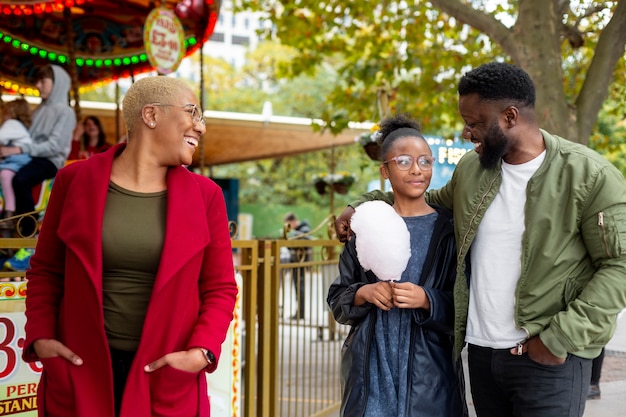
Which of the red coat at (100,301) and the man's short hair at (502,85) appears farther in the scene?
the man's short hair at (502,85)

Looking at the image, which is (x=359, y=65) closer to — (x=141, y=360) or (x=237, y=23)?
(x=141, y=360)

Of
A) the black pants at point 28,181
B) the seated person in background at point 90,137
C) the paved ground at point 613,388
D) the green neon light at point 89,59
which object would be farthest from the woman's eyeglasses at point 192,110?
the green neon light at point 89,59

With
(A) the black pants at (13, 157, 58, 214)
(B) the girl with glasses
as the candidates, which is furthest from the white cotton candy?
→ (A) the black pants at (13, 157, 58, 214)

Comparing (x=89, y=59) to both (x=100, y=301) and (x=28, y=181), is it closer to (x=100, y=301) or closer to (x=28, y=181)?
(x=28, y=181)

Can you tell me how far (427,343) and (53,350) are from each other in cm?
158

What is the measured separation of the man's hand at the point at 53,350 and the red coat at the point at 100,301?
0.02 metres

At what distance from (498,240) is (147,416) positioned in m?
1.55

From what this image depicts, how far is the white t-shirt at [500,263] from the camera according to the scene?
2.86 metres

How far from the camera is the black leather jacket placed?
306cm

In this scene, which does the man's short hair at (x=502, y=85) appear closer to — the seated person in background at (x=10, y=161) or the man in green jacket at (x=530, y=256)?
the man in green jacket at (x=530, y=256)

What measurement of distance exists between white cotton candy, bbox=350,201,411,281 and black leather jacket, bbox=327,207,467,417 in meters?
0.11

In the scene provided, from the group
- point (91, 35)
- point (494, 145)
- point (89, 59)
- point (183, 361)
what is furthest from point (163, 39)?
point (183, 361)

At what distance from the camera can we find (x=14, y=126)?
23.6ft

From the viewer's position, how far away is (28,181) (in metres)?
7.16
